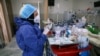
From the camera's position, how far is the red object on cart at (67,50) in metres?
1.42

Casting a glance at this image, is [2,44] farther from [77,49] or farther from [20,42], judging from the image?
[77,49]

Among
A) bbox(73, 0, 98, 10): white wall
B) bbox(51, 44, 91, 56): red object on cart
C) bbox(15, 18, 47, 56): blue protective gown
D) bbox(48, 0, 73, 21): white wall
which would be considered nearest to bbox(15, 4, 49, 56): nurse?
bbox(15, 18, 47, 56): blue protective gown

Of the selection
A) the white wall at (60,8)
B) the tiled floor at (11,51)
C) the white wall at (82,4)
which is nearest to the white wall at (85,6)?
the white wall at (82,4)

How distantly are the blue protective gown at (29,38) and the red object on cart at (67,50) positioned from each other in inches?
7.6

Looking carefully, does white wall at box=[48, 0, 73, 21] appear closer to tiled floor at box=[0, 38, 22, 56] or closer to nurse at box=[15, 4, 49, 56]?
tiled floor at box=[0, 38, 22, 56]

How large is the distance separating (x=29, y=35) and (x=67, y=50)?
0.47 metres

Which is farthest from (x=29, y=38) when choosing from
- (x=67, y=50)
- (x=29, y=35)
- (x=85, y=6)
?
(x=85, y=6)

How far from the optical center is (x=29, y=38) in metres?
1.50

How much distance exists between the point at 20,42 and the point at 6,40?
2.37 metres

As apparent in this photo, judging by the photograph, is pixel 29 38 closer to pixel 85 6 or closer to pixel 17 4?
pixel 85 6

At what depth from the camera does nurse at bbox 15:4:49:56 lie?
151 cm

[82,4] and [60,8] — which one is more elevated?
[82,4]

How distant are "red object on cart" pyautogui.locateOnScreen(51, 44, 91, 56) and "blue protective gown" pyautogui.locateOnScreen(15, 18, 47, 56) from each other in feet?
0.63

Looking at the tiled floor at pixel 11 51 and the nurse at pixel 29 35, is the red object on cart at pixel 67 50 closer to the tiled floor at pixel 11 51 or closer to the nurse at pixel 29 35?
the nurse at pixel 29 35
